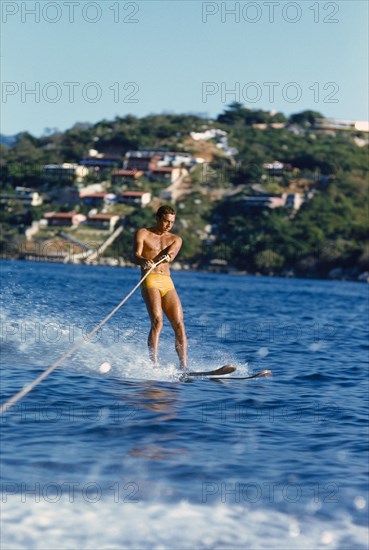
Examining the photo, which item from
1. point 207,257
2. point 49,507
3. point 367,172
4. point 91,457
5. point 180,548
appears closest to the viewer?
point 180,548

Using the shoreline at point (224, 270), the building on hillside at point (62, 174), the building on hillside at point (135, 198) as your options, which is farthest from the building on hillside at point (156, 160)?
the shoreline at point (224, 270)

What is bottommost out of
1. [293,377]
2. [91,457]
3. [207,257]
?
[207,257]

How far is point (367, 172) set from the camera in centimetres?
14188

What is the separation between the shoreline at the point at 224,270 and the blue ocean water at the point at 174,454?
96331 mm

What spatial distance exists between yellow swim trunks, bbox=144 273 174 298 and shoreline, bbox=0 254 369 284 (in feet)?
321

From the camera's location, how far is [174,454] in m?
7.11

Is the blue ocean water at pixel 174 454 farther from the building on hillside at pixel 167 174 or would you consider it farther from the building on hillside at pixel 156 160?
the building on hillside at pixel 156 160

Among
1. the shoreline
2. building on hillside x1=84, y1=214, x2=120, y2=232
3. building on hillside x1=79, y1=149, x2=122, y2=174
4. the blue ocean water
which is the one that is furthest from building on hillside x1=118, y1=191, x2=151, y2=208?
the blue ocean water

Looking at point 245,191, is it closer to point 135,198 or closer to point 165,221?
point 135,198

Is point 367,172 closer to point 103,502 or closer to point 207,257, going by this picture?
point 207,257

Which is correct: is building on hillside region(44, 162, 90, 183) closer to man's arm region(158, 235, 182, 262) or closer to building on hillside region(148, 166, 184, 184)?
building on hillside region(148, 166, 184, 184)

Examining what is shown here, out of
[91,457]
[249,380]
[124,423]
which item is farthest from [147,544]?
[249,380]

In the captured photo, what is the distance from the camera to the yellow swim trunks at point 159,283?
10992 mm

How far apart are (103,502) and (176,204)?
124202 mm
